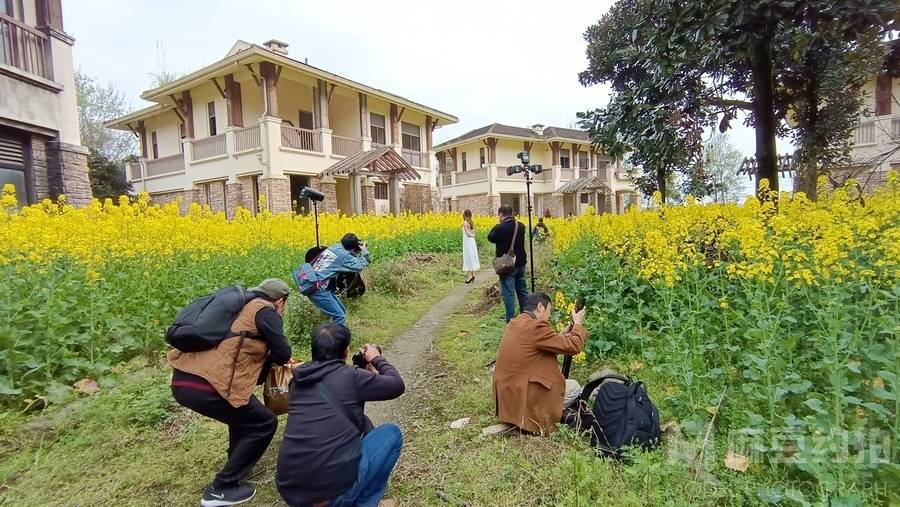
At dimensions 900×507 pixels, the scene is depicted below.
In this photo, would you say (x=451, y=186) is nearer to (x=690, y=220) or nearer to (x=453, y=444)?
(x=690, y=220)

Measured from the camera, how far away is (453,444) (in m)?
3.20

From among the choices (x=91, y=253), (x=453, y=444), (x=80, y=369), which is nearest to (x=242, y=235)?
(x=91, y=253)

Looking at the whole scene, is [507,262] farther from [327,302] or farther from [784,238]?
[784,238]

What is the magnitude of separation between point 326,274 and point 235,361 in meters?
2.41

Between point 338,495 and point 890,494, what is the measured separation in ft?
8.87

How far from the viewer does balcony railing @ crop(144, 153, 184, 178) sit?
19.0 m

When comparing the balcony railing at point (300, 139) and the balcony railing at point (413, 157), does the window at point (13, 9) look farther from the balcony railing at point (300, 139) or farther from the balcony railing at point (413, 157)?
the balcony railing at point (413, 157)

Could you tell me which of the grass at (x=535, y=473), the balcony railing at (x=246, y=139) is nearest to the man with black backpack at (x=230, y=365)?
the grass at (x=535, y=473)

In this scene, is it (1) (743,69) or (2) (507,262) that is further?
(1) (743,69)

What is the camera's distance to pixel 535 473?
266cm

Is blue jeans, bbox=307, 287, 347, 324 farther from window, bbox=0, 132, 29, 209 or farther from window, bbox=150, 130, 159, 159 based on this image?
window, bbox=150, 130, 159, 159

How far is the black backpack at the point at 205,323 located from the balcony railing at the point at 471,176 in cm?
2641

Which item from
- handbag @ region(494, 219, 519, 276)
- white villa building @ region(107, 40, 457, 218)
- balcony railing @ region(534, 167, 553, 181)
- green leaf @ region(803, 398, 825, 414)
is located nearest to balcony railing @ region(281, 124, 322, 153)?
white villa building @ region(107, 40, 457, 218)

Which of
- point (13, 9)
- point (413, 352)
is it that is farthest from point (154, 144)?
point (413, 352)
